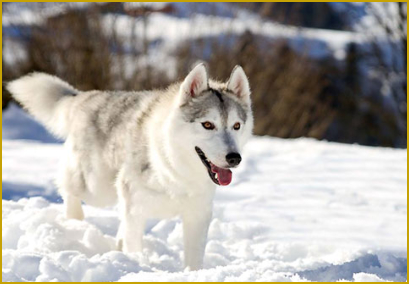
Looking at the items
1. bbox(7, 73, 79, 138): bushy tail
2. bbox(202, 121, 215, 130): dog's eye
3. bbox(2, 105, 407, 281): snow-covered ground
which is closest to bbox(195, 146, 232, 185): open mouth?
bbox(202, 121, 215, 130): dog's eye

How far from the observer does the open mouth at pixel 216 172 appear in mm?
3930

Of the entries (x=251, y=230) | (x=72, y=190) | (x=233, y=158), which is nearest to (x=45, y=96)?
(x=72, y=190)

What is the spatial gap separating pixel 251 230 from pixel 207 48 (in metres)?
8.27

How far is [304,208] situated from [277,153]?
3.12 metres

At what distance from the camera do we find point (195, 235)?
4355 millimetres

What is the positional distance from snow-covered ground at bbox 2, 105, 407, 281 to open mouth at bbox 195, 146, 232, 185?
0.52 meters

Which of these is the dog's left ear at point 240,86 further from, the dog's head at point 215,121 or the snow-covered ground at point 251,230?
the snow-covered ground at point 251,230

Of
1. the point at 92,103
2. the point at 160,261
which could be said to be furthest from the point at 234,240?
the point at 92,103

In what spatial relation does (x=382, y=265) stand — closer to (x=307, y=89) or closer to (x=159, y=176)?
(x=159, y=176)

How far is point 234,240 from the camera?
17.4ft

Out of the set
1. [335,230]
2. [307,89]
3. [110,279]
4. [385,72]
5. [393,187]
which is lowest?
[307,89]

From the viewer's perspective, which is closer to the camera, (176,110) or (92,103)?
(176,110)

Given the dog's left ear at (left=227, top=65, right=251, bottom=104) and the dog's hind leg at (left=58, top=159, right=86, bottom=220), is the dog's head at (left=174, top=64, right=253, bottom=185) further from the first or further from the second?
the dog's hind leg at (left=58, top=159, right=86, bottom=220)

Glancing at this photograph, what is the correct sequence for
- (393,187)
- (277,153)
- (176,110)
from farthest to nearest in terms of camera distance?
(277,153) < (393,187) < (176,110)
